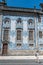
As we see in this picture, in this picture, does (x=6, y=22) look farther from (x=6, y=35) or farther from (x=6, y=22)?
(x=6, y=35)

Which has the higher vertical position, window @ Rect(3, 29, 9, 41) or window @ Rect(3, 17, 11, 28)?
window @ Rect(3, 17, 11, 28)

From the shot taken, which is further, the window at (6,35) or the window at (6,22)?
the window at (6,22)

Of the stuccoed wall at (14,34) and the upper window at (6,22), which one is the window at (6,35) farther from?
the upper window at (6,22)

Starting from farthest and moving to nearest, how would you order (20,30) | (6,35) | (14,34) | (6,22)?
1. (20,30)
2. (6,22)
3. (14,34)
4. (6,35)

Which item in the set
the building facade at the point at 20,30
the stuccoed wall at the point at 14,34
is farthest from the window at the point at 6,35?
the stuccoed wall at the point at 14,34

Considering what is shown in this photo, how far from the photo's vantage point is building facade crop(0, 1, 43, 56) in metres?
Result: 25.0

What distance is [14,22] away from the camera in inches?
1008

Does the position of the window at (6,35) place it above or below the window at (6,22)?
below

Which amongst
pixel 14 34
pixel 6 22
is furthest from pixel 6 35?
pixel 6 22

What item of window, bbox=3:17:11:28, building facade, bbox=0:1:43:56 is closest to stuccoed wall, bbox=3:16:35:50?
building facade, bbox=0:1:43:56

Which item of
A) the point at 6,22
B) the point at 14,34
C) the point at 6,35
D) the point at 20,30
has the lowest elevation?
the point at 6,35

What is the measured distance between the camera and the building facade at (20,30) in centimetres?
2505

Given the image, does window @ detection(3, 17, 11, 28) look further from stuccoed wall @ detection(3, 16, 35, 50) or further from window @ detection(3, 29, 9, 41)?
window @ detection(3, 29, 9, 41)

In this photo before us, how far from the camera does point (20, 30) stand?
1008 inches
